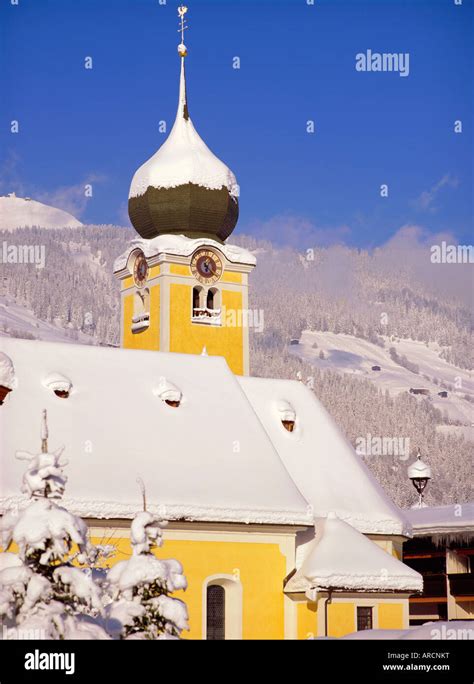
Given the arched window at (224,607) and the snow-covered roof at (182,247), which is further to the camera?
the snow-covered roof at (182,247)

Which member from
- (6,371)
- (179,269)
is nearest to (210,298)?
(179,269)

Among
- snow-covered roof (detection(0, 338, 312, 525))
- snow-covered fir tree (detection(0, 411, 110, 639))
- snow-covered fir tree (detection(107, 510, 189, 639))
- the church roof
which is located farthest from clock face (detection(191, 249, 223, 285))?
snow-covered fir tree (detection(0, 411, 110, 639))

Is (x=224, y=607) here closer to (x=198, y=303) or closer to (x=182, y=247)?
(x=198, y=303)

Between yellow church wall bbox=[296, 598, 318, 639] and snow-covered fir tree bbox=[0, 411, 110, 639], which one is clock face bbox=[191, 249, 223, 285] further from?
snow-covered fir tree bbox=[0, 411, 110, 639]

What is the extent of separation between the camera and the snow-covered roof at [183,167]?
1885 inches

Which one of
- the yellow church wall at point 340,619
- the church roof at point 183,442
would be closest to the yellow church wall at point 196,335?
the church roof at point 183,442

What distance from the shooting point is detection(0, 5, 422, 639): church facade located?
31.2 metres

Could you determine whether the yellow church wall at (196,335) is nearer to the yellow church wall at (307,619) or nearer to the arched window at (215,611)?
the arched window at (215,611)

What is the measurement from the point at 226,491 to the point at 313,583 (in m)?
3.02

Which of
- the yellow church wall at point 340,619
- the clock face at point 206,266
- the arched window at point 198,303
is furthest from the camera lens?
the clock face at point 206,266

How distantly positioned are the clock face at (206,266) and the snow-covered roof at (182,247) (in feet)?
0.94

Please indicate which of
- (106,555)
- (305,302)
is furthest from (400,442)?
(106,555)

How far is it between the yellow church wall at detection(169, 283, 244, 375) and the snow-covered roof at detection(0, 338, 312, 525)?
8.52 meters

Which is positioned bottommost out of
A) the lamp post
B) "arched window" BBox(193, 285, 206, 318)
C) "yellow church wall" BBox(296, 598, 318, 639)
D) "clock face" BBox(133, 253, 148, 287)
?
"yellow church wall" BBox(296, 598, 318, 639)
